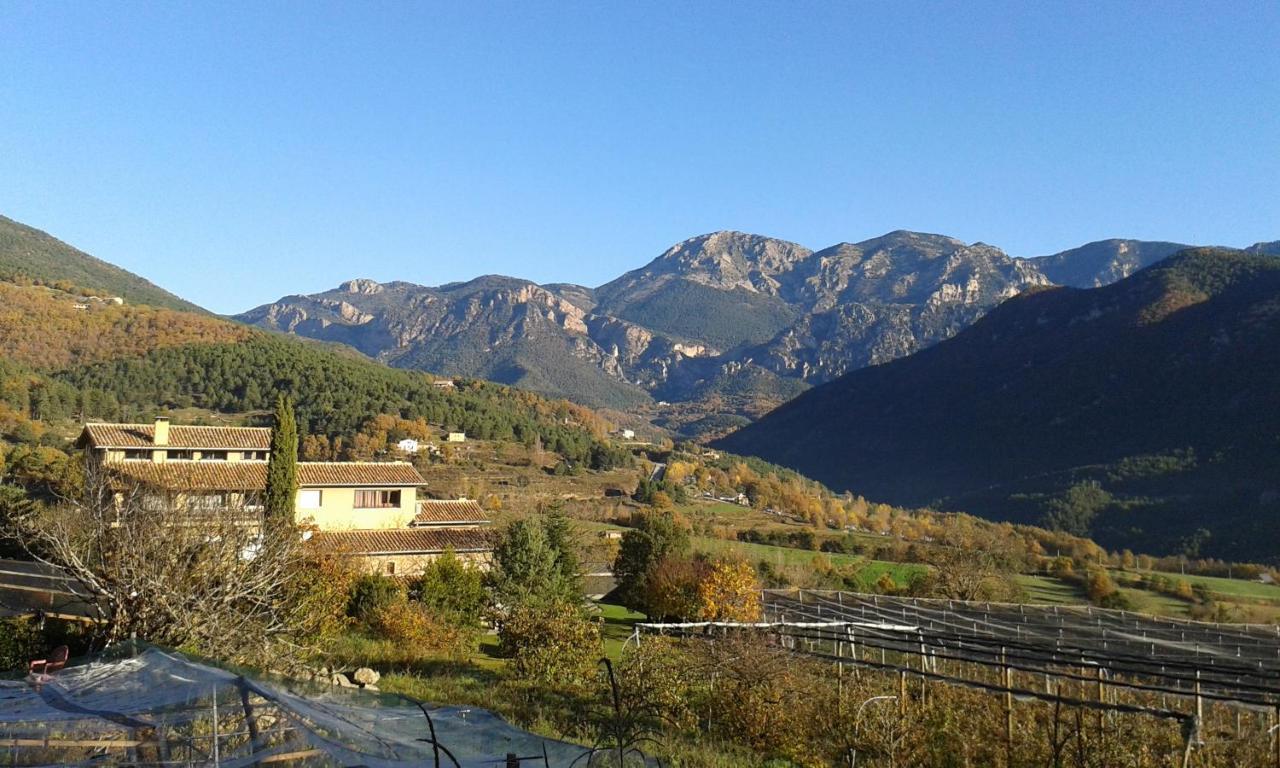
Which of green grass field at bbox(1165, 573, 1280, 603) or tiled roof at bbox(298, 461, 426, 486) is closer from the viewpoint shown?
tiled roof at bbox(298, 461, 426, 486)

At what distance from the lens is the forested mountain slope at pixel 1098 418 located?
74.8 m

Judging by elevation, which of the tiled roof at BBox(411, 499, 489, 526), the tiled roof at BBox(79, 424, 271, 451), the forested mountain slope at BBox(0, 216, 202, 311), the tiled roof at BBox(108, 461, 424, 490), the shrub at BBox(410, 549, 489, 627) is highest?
the forested mountain slope at BBox(0, 216, 202, 311)

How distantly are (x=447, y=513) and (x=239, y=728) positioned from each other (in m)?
35.6

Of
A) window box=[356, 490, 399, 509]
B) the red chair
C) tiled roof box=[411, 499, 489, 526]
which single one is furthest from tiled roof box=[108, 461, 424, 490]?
the red chair

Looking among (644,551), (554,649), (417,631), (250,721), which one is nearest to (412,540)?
(644,551)

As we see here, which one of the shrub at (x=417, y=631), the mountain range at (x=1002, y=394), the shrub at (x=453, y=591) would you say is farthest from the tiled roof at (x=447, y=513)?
the mountain range at (x=1002, y=394)

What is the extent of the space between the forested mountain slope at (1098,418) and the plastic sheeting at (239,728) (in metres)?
69.5

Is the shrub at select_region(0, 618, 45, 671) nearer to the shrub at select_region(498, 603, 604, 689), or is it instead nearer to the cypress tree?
the shrub at select_region(498, 603, 604, 689)

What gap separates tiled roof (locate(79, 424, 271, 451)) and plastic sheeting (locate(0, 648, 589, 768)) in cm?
3486

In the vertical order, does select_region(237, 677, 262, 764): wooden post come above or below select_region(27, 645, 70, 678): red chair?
above

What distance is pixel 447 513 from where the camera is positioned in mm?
41125

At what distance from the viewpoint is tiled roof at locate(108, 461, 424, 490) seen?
3297cm

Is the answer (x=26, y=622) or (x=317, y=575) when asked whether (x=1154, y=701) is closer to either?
(x=317, y=575)

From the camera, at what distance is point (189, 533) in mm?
12914
